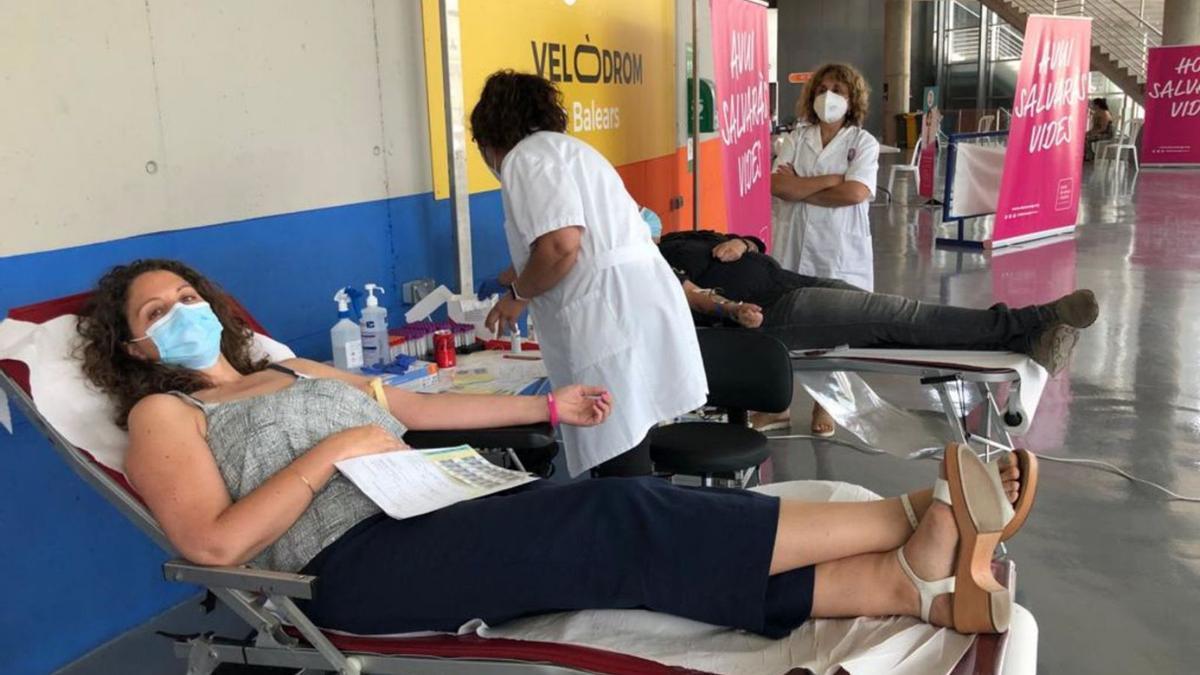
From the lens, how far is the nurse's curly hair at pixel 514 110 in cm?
222

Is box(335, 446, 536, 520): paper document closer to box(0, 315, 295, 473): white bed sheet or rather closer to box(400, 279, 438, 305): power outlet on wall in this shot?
box(0, 315, 295, 473): white bed sheet

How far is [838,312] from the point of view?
301 centimetres

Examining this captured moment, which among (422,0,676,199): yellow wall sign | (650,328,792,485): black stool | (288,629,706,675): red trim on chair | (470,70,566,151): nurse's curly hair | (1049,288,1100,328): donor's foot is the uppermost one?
(422,0,676,199): yellow wall sign

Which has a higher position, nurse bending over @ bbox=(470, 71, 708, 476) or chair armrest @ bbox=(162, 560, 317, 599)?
nurse bending over @ bbox=(470, 71, 708, 476)

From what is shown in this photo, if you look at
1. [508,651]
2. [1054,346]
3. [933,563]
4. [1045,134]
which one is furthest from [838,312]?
[1045,134]

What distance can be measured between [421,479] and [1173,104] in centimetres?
1407

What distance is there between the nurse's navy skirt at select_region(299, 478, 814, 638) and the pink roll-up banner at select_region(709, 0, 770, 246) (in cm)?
290

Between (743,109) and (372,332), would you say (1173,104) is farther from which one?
(372,332)

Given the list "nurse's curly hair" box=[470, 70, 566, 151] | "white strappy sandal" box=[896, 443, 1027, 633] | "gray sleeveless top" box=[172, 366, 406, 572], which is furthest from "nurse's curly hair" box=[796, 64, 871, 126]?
"gray sleeveless top" box=[172, 366, 406, 572]

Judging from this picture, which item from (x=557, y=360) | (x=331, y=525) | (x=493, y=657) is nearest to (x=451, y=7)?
(x=557, y=360)

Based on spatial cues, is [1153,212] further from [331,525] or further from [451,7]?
[331,525]

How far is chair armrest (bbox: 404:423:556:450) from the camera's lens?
1.83 metres

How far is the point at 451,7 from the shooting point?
2.84 meters

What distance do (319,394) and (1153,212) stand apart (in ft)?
31.4
